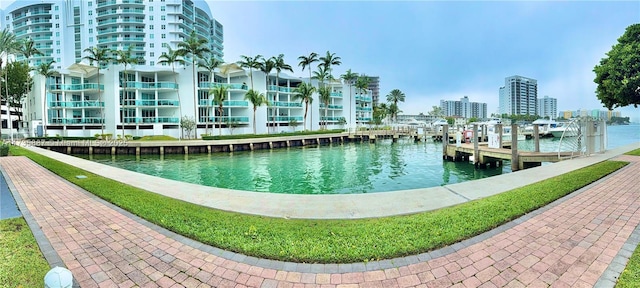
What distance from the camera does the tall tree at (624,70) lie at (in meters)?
16.7

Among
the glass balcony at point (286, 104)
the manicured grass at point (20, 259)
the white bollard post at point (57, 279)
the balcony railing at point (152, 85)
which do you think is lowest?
the manicured grass at point (20, 259)

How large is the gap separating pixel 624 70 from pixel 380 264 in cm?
2177

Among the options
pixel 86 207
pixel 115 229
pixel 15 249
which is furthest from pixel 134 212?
pixel 15 249

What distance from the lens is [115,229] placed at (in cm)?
578

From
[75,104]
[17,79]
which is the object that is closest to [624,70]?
[75,104]

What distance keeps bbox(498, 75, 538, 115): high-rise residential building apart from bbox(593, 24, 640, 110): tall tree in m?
146

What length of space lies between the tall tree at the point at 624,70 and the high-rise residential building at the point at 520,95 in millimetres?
146064

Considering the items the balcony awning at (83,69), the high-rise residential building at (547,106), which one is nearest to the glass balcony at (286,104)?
the balcony awning at (83,69)

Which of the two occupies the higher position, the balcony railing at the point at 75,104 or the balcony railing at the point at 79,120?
the balcony railing at the point at 75,104

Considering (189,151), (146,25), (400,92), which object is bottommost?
(189,151)

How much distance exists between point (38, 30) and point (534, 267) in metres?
111

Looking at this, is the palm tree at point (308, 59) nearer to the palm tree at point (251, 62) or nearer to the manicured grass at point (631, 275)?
the palm tree at point (251, 62)

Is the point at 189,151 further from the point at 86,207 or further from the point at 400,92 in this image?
the point at 400,92

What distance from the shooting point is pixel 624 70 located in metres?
17.2
